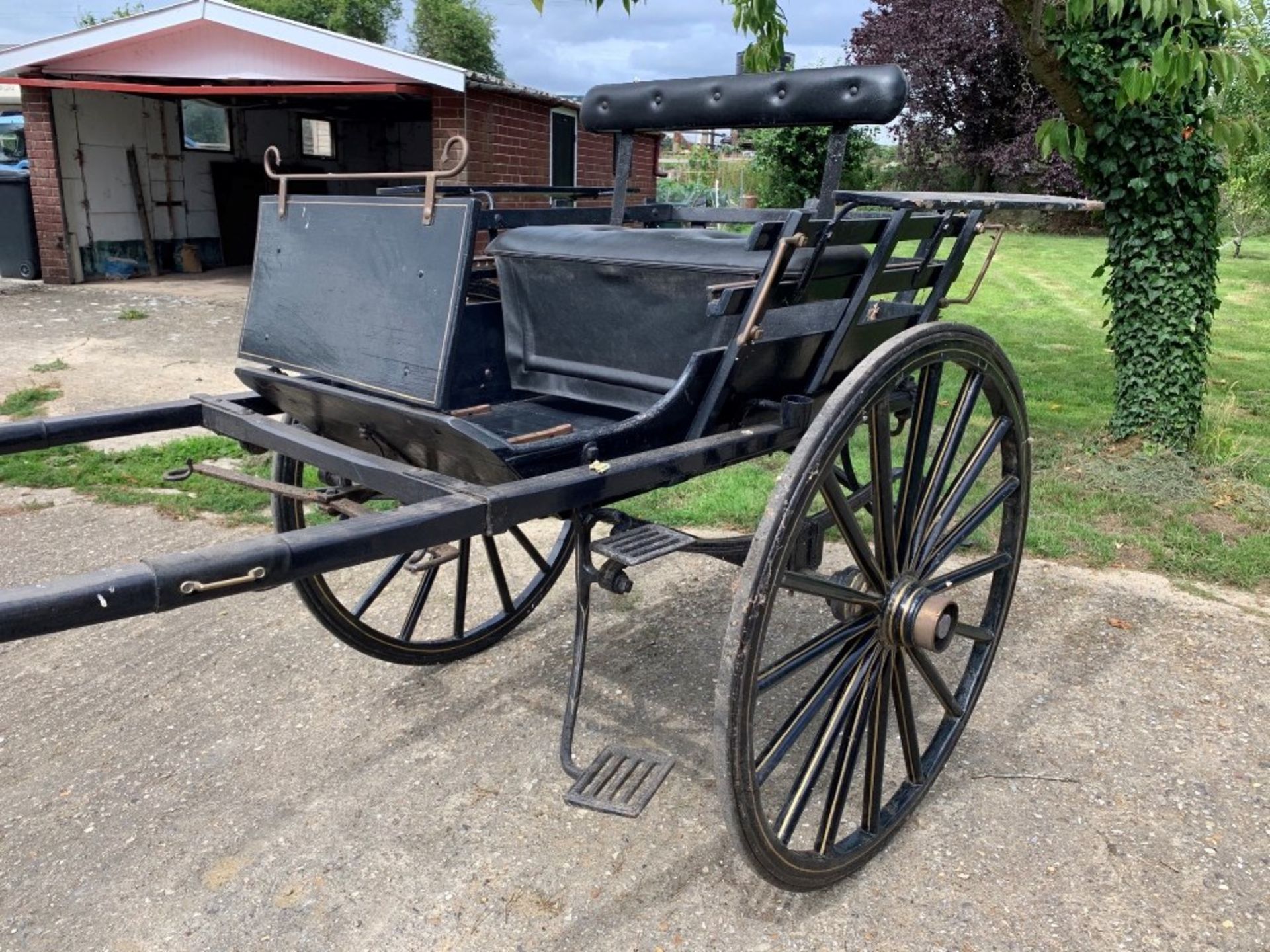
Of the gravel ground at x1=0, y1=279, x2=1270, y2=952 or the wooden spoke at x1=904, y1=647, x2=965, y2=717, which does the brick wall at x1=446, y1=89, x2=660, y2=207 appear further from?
the wooden spoke at x1=904, y1=647, x2=965, y2=717

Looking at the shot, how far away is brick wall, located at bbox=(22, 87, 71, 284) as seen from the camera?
12008mm

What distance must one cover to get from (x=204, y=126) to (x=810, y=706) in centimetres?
1495

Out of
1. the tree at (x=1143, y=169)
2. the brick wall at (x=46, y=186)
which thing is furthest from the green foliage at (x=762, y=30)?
the brick wall at (x=46, y=186)

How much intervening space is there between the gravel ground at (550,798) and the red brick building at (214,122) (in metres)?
7.80

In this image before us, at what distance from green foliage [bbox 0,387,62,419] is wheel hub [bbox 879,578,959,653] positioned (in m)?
5.94

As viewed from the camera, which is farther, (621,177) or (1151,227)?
(1151,227)

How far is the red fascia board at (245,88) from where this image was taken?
10555 mm

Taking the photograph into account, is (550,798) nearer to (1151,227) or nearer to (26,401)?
(1151,227)


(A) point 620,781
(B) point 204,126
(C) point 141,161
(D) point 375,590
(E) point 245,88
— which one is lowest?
(A) point 620,781

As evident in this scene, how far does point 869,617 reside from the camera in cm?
240

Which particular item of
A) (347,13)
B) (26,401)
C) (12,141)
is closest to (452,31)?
(347,13)

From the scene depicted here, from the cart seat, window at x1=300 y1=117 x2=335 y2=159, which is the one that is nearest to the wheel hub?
the cart seat

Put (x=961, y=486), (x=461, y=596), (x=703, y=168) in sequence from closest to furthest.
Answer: (x=961, y=486)
(x=461, y=596)
(x=703, y=168)

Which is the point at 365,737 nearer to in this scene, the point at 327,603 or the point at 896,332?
the point at 327,603
